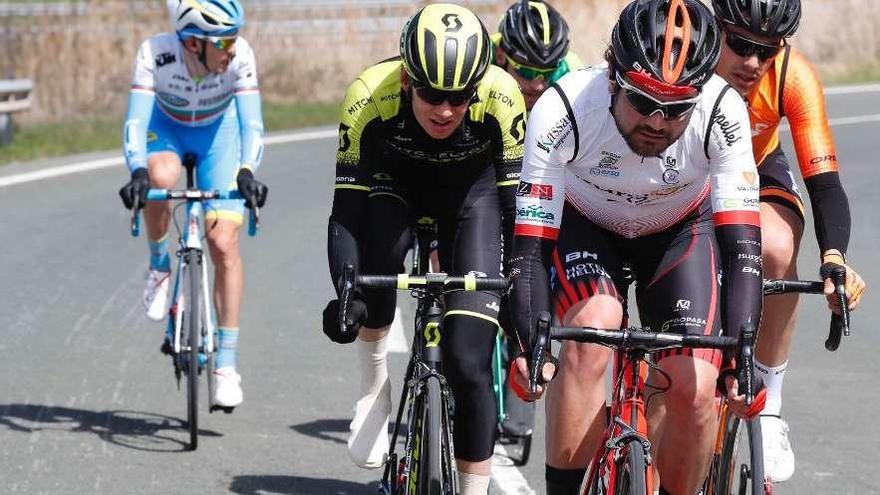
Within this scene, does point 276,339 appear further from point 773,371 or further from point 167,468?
point 773,371

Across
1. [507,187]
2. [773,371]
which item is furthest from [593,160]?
[773,371]

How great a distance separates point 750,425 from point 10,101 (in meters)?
15.5

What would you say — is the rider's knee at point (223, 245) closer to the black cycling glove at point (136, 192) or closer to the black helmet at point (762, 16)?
the black cycling glove at point (136, 192)

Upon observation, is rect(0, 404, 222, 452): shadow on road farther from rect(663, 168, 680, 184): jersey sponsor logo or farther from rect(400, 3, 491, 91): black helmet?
rect(663, 168, 680, 184): jersey sponsor logo

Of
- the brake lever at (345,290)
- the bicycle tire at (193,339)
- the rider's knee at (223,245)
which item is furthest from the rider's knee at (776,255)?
the rider's knee at (223,245)

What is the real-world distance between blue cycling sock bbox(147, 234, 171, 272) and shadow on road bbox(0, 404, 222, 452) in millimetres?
961

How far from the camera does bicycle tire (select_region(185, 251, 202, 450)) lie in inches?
308

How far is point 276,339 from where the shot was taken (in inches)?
413

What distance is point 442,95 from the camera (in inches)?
231

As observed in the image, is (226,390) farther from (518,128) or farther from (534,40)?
(518,128)

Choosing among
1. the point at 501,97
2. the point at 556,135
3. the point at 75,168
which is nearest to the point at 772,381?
the point at 501,97

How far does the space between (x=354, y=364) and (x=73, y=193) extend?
6.79 meters

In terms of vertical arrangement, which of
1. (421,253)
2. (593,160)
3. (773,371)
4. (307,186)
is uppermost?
(593,160)

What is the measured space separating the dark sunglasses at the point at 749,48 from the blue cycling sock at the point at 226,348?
10.8 ft
